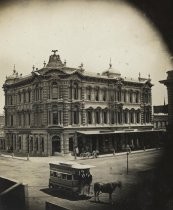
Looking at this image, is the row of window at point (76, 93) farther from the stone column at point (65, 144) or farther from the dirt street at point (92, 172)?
the dirt street at point (92, 172)

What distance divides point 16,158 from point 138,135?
260 inches

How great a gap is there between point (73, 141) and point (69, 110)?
223 cm

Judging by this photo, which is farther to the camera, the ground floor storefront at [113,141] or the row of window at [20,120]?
the row of window at [20,120]

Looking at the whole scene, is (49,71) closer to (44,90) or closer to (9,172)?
(44,90)

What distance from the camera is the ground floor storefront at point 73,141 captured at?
13847 millimetres

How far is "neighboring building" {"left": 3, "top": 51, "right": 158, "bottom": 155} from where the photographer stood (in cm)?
1534

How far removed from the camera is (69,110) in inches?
712

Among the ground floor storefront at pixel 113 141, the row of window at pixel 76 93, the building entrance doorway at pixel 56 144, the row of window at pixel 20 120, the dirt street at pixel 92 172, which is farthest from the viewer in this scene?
the row of window at pixel 20 120

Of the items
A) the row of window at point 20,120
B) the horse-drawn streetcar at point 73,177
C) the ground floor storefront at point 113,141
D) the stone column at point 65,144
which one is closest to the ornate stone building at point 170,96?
the ground floor storefront at point 113,141

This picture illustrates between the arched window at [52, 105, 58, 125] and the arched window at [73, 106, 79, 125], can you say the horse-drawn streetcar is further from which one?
the arched window at [52, 105, 58, 125]

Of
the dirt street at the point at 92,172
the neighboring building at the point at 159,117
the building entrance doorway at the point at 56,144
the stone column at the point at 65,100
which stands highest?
the stone column at the point at 65,100

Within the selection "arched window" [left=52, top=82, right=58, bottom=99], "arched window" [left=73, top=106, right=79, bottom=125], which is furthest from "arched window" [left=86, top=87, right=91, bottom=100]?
"arched window" [left=52, top=82, right=58, bottom=99]

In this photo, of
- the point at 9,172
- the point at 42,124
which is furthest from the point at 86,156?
the point at 42,124

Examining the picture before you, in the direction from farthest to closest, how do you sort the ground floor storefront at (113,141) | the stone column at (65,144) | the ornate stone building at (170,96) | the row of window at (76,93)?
the row of window at (76,93), the stone column at (65,144), the ground floor storefront at (113,141), the ornate stone building at (170,96)
